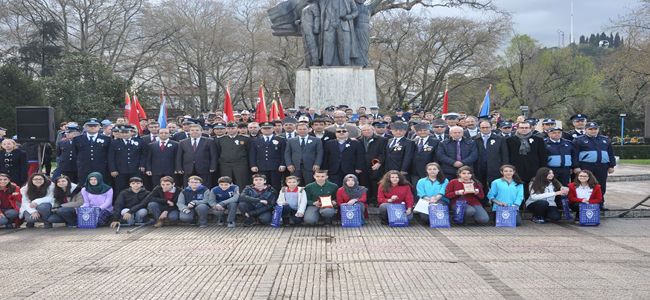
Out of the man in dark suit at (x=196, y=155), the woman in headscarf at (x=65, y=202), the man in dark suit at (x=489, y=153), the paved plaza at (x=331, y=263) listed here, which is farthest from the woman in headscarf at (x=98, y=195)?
the man in dark suit at (x=489, y=153)

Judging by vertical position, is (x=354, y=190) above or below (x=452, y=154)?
below

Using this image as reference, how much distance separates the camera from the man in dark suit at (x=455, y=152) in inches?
424

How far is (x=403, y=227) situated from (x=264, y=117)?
6.71 metres

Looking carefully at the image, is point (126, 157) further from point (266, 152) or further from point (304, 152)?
point (304, 152)

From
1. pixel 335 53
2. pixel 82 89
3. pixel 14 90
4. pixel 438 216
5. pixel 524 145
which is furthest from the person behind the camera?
pixel 82 89

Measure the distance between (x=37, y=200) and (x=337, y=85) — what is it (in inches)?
382

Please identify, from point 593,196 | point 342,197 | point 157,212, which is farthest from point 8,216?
point 593,196

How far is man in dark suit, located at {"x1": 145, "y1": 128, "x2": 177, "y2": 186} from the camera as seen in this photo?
11445 mm

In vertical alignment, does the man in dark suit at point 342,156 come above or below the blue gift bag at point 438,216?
above

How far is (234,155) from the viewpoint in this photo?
37.2 ft

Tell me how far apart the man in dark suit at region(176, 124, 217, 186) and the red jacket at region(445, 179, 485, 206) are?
4.18 m

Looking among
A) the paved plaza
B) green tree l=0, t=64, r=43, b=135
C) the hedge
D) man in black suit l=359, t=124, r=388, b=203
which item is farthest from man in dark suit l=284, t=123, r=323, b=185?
the hedge

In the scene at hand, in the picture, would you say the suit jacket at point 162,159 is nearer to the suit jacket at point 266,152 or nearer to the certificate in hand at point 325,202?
the suit jacket at point 266,152

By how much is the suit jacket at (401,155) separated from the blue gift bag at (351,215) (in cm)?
139
